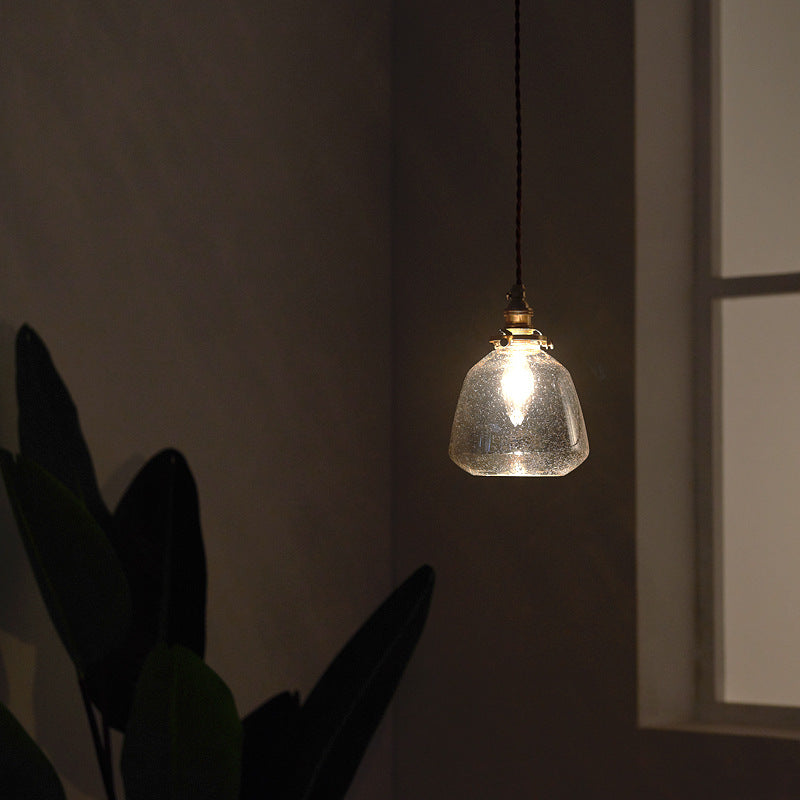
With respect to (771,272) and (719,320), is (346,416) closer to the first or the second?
(719,320)

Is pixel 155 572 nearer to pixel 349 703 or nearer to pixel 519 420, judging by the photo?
pixel 349 703

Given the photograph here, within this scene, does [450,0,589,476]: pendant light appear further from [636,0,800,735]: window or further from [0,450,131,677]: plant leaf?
[636,0,800,735]: window

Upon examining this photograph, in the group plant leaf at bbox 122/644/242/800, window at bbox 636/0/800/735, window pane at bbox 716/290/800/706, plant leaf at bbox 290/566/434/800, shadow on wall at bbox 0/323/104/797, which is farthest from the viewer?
window pane at bbox 716/290/800/706

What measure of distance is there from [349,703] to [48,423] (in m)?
0.52

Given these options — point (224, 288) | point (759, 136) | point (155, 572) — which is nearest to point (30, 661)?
point (155, 572)

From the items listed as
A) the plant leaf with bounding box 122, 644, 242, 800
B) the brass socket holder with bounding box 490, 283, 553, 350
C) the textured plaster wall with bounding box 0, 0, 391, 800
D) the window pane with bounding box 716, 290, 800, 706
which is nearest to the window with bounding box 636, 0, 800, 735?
the window pane with bounding box 716, 290, 800, 706

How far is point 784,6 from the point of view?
2402 millimetres

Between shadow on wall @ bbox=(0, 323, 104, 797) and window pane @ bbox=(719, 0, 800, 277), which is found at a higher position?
window pane @ bbox=(719, 0, 800, 277)

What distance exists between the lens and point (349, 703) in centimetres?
120

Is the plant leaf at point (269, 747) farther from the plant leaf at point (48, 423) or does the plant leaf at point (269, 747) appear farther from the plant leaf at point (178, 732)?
the plant leaf at point (48, 423)

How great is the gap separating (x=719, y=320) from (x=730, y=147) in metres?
0.43

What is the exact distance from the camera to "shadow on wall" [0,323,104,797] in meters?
1.39

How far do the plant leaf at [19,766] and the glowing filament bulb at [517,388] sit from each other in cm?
73

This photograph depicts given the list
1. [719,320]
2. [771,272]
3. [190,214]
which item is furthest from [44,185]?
[771,272]
